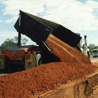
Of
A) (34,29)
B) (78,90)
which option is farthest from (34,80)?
(34,29)

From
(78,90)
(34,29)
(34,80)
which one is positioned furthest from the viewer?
(34,29)

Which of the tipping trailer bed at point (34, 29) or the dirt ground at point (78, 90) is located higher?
the tipping trailer bed at point (34, 29)

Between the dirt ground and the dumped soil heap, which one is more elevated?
the dumped soil heap

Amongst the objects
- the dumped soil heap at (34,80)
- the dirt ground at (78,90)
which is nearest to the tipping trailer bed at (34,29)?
the dumped soil heap at (34,80)

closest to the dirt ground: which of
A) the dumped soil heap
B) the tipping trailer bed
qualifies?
the dumped soil heap

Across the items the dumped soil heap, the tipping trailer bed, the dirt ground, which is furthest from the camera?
the tipping trailer bed

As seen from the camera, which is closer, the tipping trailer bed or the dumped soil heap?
the dumped soil heap

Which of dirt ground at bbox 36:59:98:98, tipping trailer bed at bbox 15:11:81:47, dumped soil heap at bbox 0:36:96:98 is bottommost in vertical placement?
dirt ground at bbox 36:59:98:98

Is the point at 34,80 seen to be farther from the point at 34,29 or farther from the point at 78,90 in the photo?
the point at 34,29

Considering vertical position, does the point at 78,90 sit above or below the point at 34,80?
below

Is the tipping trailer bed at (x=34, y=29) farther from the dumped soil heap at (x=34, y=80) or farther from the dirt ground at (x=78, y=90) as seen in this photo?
the dirt ground at (x=78, y=90)

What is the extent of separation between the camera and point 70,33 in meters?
9.90

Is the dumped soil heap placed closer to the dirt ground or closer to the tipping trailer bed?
the dirt ground

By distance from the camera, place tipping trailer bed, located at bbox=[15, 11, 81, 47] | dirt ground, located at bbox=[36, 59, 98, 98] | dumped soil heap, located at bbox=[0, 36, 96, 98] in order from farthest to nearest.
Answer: tipping trailer bed, located at bbox=[15, 11, 81, 47] → dirt ground, located at bbox=[36, 59, 98, 98] → dumped soil heap, located at bbox=[0, 36, 96, 98]
